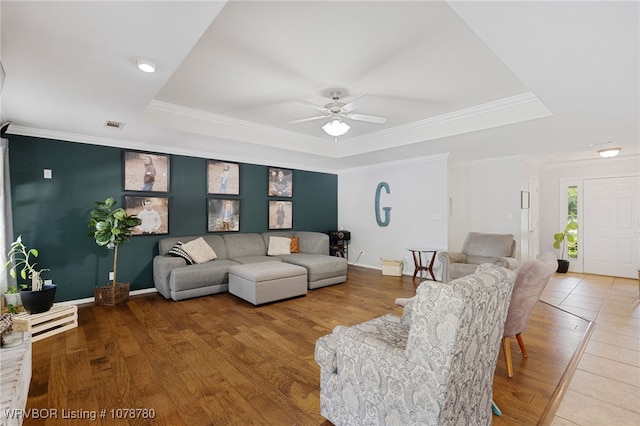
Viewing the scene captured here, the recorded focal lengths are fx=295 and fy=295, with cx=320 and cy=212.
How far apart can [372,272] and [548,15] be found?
540 cm

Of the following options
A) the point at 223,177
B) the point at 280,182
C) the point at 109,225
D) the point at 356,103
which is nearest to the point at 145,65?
the point at 356,103

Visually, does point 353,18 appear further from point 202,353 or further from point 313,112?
point 202,353

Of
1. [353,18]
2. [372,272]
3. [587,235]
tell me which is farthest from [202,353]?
[587,235]

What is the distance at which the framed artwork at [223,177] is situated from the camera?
559 centimetres

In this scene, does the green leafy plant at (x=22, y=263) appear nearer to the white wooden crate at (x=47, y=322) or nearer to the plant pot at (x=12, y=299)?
the plant pot at (x=12, y=299)

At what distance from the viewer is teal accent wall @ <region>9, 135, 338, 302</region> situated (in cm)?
398

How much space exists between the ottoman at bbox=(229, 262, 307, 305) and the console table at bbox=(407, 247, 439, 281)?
2.44 metres

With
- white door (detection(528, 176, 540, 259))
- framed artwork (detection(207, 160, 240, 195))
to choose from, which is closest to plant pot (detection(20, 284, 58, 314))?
framed artwork (detection(207, 160, 240, 195))

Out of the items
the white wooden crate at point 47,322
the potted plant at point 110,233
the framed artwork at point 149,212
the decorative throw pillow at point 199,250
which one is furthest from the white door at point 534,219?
the white wooden crate at point 47,322

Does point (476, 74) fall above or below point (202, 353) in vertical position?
above

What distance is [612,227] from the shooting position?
20.5 feet

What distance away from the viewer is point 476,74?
3.02 metres

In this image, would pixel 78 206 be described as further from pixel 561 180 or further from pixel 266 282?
pixel 561 180

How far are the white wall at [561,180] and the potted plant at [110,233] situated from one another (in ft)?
28.3
